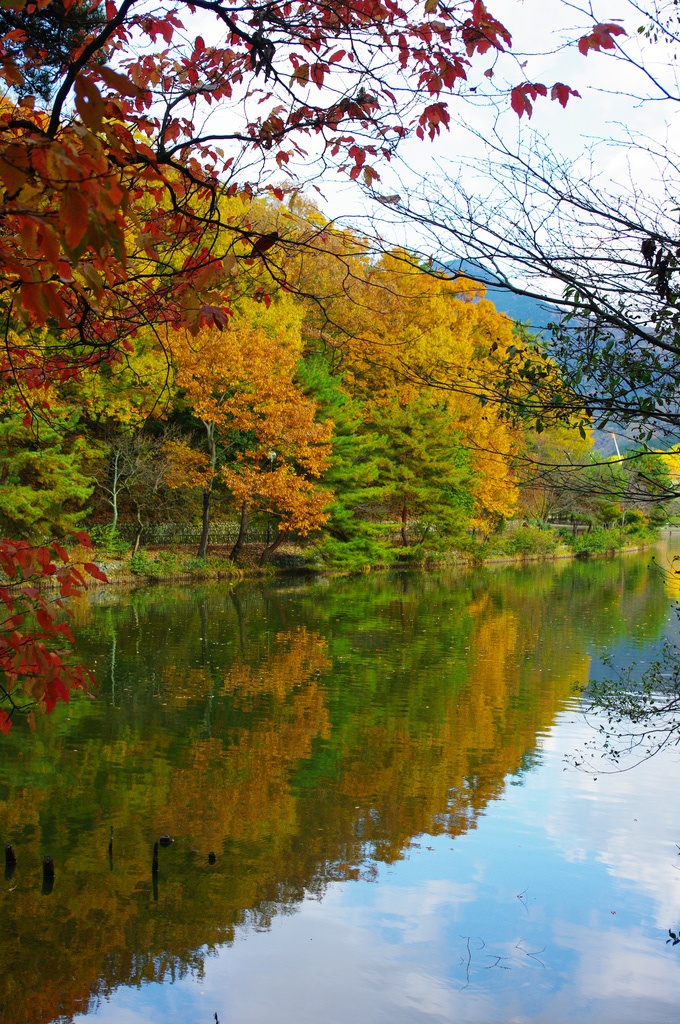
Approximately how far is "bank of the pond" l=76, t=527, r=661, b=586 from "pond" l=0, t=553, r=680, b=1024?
6918mm

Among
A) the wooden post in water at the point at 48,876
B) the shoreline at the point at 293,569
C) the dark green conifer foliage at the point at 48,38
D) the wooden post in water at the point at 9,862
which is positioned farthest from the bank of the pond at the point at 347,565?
the dark green conifer foliage at the point at 48,38

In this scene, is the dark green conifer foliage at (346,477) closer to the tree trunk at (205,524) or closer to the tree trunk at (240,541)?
the tree trunk at (240,541)

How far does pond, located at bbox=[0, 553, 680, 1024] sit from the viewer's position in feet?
16.8

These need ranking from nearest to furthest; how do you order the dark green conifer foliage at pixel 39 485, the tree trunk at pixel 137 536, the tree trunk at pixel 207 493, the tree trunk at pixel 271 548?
1. the dark green conifer foliage at pixel 39 485
2. the tree trunk at pixel 137 536
3. the tree trunk at pixel 207 493
4. the tree trunk at pixel 271 548

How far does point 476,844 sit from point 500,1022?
2121 mm

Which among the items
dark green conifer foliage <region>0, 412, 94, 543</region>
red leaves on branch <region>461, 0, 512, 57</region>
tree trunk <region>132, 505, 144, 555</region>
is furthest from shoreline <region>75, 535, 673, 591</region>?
red leaves on branch <region>461, 0, 512, 57</region>

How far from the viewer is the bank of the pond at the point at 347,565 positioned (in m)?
19.7

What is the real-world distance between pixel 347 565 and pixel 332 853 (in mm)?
17551

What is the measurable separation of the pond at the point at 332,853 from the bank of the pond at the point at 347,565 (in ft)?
22.7

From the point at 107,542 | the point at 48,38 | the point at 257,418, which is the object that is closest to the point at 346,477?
the point at 257,418

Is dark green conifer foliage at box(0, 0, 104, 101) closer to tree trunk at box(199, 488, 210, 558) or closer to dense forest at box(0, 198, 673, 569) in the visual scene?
dense forest at box(0, 198, 673, 569)

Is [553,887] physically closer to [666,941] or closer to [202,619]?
[666,941]

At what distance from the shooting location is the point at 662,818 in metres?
7.54

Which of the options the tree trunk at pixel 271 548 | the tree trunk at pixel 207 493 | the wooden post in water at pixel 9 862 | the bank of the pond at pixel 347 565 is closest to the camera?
the wooden post in water at pixel 9 862
